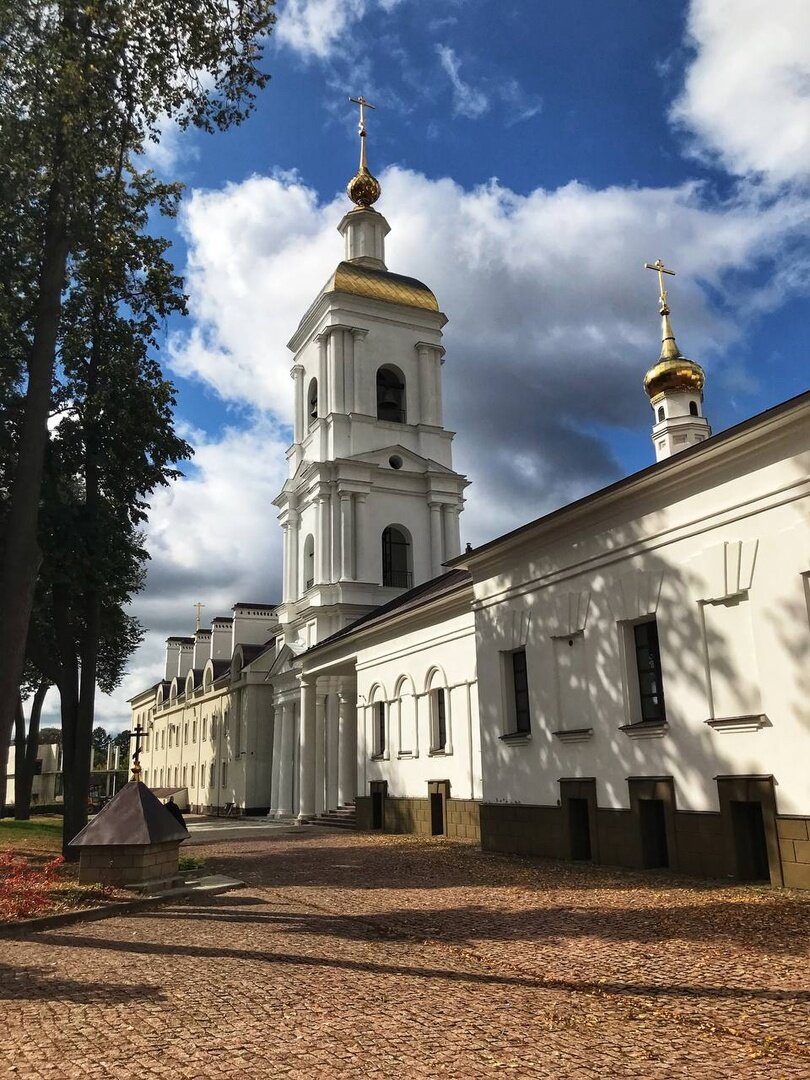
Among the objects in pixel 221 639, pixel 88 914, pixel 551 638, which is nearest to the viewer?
pixel 88 914

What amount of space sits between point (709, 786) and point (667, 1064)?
8.10m

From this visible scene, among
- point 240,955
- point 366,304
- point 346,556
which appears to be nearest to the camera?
point 240,955

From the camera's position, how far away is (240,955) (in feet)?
26.9

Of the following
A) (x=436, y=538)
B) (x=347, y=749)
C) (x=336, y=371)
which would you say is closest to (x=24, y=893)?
(x=347, y=749)

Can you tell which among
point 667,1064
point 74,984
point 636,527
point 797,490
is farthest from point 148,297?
point 667,1064

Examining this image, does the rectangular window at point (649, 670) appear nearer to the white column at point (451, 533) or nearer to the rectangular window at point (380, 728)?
the rectangular window at point (380, 728)

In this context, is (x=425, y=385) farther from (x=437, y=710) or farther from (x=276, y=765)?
(x=437, y=710)

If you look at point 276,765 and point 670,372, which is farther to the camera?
point 276,765

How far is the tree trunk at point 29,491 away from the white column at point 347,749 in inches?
727

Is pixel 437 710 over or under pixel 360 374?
under

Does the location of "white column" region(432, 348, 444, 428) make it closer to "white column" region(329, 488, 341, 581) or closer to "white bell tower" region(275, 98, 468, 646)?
"white bell tower" region(275, 98, 468, 646)

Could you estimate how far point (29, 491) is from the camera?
12906 mm

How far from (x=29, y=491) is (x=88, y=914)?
598 centimetres

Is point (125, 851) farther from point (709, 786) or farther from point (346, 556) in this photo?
point (346, 556)
